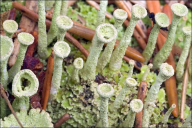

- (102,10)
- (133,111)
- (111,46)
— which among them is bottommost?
(133,111)

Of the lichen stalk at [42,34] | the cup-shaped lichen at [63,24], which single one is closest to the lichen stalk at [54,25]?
the lichen stalk at [42,34]

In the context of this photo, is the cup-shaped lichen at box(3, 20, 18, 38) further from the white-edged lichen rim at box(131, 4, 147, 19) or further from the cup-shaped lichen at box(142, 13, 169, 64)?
the cup-shaped lichen at box(142, 13, 169, 64)

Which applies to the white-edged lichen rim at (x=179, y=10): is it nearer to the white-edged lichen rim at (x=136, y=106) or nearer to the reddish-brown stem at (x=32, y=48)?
the white-edged lichen rim at (x=136, y=106)

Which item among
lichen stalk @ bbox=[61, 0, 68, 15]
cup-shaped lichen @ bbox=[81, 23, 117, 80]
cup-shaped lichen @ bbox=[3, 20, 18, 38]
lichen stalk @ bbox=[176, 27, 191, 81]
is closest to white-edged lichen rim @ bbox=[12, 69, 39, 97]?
cup-shaped lichen @ bbox=[3, 20, 18, 38]

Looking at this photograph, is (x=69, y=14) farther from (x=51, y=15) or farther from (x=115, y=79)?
(x=115, y=79)

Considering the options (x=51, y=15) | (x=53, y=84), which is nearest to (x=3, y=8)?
(x=51, y=15)

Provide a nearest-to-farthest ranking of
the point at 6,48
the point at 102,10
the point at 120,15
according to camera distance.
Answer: the point at 6,48
the point at 120,15
the point at 102,10

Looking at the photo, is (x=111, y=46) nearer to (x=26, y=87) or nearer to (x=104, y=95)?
(x=104, y=95)

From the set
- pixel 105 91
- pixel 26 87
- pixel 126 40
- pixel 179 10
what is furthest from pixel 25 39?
pixel 179 10
